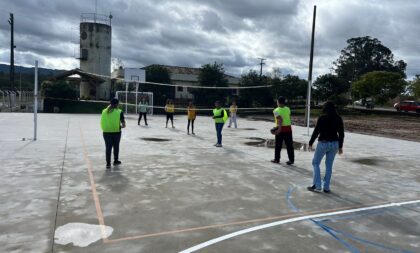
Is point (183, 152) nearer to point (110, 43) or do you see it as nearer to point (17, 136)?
point (17, 136)

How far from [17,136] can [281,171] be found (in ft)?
34.7

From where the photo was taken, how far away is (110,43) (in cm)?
5244

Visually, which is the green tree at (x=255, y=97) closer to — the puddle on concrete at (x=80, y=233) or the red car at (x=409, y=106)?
the red car at (x=409, y=106)

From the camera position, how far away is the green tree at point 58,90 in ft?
126

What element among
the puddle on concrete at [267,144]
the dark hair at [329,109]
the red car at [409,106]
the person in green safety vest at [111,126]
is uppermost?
the red car at [409,106]

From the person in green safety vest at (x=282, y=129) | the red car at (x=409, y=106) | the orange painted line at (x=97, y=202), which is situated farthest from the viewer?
the red car at (x=409, y=106)

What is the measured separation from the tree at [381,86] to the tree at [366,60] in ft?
119

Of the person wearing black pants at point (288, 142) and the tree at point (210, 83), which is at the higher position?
the tree at point (210, 83)

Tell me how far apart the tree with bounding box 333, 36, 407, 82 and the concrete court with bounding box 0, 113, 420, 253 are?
8388cm

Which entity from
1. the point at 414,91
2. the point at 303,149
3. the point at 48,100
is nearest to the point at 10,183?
the point at 303,149

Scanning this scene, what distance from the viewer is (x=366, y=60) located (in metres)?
88.4

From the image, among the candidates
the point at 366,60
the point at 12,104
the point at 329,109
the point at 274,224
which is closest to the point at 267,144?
the point at 329,109

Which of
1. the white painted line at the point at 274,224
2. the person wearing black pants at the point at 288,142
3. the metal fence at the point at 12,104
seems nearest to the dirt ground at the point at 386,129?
the person wearing black pants at the point at 288,142

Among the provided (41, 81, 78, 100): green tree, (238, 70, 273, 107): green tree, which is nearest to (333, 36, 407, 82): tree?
(238, 70, 273, 107): green tree
